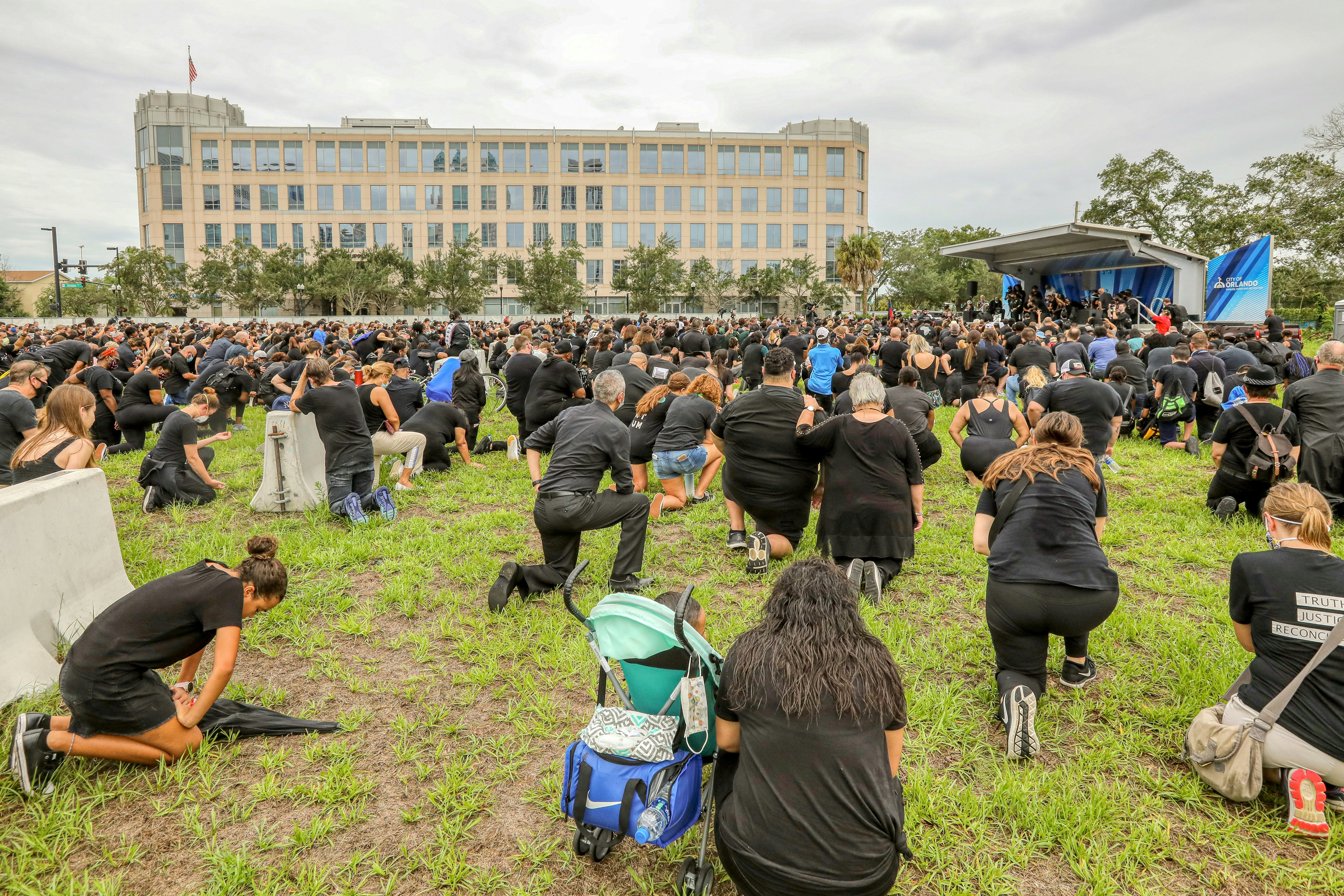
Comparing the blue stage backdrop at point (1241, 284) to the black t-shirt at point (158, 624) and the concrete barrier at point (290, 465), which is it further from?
the black t-shirt at point (158, 624)

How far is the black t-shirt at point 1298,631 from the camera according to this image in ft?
10.3

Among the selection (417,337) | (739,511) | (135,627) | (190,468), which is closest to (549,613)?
(739,511)

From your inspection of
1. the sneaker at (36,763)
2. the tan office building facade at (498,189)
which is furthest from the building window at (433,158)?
the sneaker at (36,763)

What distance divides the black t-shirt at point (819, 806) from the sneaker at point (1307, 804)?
2144 mm

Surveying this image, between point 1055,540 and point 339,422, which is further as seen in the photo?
point 339,422

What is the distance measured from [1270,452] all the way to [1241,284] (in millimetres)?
19852

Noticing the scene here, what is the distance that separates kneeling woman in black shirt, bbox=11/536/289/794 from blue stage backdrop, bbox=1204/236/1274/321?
1046 inches

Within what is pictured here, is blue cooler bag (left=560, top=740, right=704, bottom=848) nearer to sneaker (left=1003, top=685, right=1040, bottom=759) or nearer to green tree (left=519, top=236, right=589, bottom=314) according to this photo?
sneaker (left=1003, top=685, right=1040, bottom=759)

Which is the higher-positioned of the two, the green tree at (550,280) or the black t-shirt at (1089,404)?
the green tree at (550,280)

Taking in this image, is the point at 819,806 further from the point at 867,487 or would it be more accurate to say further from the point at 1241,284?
the point at 1241,284

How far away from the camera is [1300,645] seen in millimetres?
3205

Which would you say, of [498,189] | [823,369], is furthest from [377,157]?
[823,369]

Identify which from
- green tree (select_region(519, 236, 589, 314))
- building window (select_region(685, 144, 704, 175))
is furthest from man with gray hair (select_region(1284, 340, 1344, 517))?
building window (select_region(685, 144, 704, 175))

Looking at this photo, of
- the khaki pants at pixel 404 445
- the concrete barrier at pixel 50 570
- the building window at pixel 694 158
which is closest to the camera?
the concrete barrier at pixel 50 570
